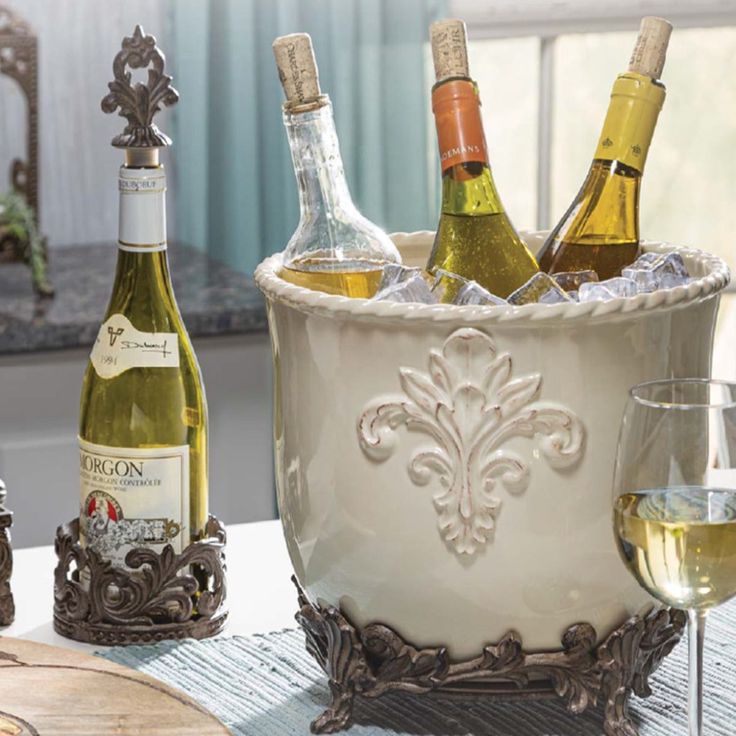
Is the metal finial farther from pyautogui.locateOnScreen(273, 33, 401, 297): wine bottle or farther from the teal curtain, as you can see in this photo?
the teal curtain

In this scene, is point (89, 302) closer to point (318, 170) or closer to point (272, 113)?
point (272, 113)

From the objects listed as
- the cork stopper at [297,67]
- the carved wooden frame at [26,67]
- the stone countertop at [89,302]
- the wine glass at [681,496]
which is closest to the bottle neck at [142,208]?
the cork stopper at [297,67]

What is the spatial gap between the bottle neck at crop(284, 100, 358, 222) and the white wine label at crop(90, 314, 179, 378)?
12cm

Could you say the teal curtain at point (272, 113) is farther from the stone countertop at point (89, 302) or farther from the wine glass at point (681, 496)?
the wine glass at point (681, 496)

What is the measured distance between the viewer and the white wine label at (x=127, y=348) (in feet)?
2.71

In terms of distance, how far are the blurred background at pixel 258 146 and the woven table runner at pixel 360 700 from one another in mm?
1129

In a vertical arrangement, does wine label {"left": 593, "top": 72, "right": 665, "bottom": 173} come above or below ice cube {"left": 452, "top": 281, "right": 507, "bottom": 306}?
above

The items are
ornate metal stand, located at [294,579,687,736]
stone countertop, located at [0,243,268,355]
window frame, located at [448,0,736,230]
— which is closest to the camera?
ornate metal stand, located at [294,579,687,736]

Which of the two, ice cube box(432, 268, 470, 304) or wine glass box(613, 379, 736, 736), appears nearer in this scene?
wine glass box(613, 379, 736, 736)

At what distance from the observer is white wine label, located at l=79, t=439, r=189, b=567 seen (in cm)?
79

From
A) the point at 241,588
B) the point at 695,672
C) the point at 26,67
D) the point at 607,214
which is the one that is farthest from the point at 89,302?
the point at 695,672

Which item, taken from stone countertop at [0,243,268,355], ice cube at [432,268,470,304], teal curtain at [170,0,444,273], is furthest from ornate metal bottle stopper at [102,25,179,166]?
teal curtain at [170,0,444,273]

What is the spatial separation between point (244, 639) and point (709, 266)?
353mm

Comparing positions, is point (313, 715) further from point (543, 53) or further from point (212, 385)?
point (543, 53)
